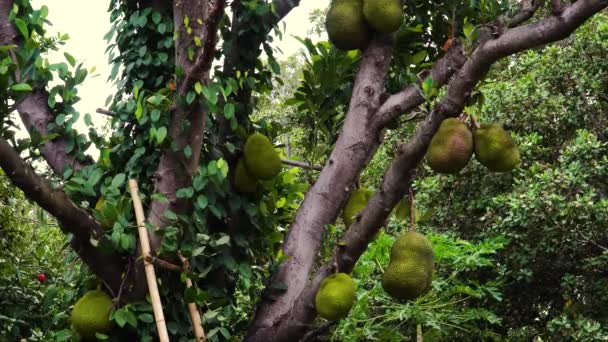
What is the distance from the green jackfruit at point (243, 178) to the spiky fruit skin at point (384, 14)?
63cm

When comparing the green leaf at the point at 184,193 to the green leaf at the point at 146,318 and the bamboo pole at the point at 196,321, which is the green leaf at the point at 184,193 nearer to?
the bamboo pole at the point at 196,321

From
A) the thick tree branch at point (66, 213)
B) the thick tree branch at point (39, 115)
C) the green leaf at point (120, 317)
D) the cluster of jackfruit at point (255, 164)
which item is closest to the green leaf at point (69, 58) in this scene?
the thick tree branch at point (39, 115)

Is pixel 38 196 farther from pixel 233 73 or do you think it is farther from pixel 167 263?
pixel 233 73

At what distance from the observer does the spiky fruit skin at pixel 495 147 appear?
6.74 feet

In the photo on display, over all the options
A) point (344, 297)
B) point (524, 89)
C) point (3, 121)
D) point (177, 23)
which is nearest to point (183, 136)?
point (177, 23)

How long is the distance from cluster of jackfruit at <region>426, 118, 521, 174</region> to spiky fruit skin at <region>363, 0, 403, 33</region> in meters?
0.54

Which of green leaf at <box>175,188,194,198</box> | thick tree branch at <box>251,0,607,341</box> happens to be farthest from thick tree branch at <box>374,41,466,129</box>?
green leaf at <box>175,188,194,198</box>

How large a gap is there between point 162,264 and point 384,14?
107 centimetres

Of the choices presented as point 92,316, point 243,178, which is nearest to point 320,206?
point 243,178

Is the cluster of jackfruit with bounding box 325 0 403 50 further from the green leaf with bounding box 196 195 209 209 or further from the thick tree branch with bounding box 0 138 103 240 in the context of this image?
the thick tree branch with bounding box 0 138 103 240

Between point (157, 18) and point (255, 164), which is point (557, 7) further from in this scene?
point (157, 18)

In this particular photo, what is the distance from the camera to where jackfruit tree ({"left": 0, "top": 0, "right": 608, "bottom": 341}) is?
196 centimetres

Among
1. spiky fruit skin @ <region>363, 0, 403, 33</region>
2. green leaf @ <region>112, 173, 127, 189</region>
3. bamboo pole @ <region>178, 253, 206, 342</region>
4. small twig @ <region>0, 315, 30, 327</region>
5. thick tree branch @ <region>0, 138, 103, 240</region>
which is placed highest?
spiky fruit skin @ <region>363, 0, 403, 33</region>

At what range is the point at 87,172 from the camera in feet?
7.40
